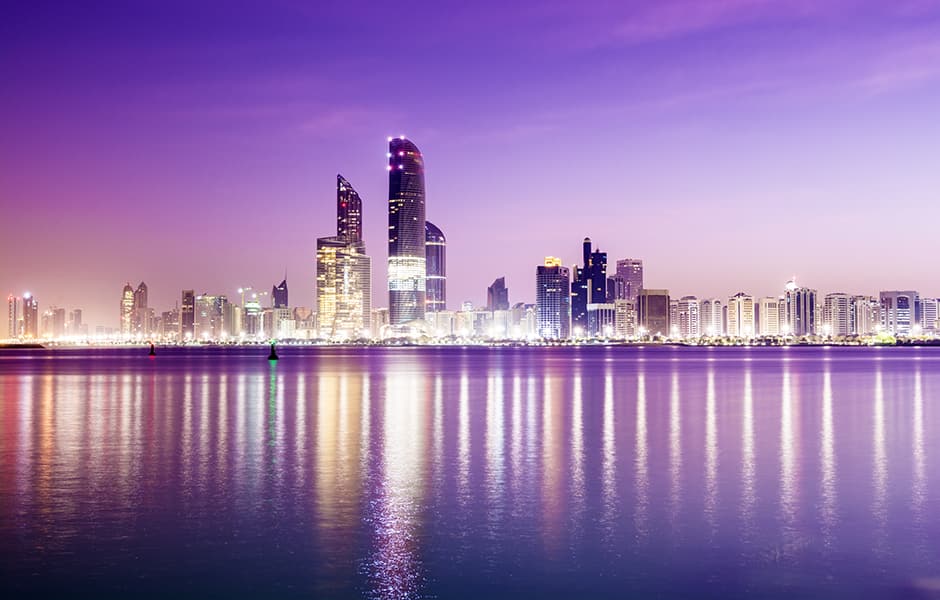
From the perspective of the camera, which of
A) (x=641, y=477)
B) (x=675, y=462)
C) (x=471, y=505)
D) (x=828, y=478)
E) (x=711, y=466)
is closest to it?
(x=471, y=505)

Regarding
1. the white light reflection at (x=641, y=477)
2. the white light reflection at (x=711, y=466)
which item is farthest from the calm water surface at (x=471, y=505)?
the white light reflection at (x=711, y=466)

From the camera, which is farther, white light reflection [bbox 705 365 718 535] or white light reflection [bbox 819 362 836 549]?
white light reflection [bbox 705 365 718 535]

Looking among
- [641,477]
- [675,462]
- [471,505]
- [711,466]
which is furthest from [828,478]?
[471,505]

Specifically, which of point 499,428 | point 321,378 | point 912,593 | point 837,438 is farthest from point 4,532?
point 321,378

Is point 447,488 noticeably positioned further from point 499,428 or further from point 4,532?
point 499,428

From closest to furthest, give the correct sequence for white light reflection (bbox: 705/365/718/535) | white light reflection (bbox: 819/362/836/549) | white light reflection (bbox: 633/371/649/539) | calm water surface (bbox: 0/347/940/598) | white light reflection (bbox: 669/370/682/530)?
calm water surface (bbox: 0/347/940/598) → white light reflection (bbox: 819/362/836/549) → white light reflection (bbox: 633/371/649/539) → white light reflection (bbox: 705/365/718/535) → white light reflection (bbox: 669/370/682/530)

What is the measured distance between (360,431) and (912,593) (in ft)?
90.6

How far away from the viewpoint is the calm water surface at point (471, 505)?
1617 centimetres

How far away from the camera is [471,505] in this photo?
2288cm

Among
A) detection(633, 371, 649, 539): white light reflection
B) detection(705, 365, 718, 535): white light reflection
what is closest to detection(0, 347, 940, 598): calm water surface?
detection(633, 371, 649, 539): white light reflection

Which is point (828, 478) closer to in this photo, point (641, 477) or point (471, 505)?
point (641, 477)

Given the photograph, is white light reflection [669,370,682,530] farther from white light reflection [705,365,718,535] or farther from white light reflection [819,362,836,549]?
white light reflection [819,362,836,549]

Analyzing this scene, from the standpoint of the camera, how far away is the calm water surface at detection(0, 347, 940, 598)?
1617cm

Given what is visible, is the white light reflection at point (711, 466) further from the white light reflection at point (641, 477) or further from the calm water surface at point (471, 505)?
the white light reflection at point (641, 477)
